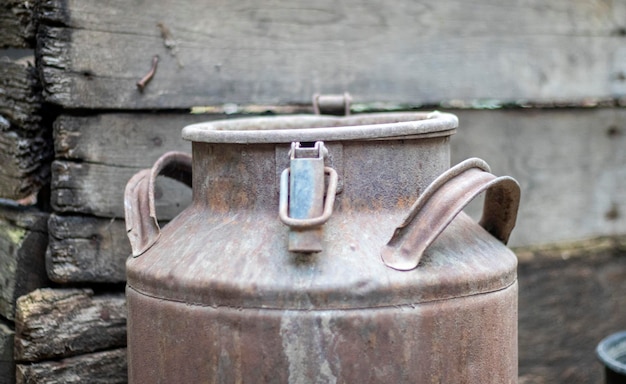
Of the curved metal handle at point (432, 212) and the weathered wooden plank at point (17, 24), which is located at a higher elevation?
the weathered wooden plank at point (17, 24)

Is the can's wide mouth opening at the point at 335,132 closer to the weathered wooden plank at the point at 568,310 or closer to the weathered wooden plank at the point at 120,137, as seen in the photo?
the weathered wooden plank at the point at 120,137

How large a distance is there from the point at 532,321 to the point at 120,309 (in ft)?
5.21

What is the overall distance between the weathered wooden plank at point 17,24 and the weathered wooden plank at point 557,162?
1.43 meters

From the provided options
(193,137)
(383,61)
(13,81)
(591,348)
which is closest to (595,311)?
(591,348)

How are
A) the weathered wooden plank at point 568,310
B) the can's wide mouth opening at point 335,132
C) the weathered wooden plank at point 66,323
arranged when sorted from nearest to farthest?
the can's wide mouth opening at point 335,132, the weathered wooden plank at point 66,323, the weathered wooden plank at point 568,310

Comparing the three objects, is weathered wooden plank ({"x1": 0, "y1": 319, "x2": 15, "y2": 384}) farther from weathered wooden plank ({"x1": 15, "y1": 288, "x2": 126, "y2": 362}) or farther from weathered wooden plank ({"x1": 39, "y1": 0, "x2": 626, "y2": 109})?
weathered wooden plank ({"x1": 39, "y1": 0, "x2": 626, "y2": 109})

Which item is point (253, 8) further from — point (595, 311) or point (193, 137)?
point (595, 311)

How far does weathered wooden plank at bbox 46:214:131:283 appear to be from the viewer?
2.31m

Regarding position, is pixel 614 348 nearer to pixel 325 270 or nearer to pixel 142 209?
pixel 325 270

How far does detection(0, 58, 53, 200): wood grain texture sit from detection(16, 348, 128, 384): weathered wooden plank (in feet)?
1.61

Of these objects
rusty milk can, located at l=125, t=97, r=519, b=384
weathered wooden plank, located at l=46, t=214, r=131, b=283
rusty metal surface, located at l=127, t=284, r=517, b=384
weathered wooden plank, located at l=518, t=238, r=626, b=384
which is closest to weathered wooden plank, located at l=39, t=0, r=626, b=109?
weathered wooden plank, located at l=46, t=214, r=131, b=283

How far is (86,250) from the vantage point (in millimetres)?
2340

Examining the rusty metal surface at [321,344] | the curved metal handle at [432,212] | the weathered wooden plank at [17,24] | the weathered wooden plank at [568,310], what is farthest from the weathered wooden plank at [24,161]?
the weathered wooden plank at [568,310]

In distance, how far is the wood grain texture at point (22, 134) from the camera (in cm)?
229
